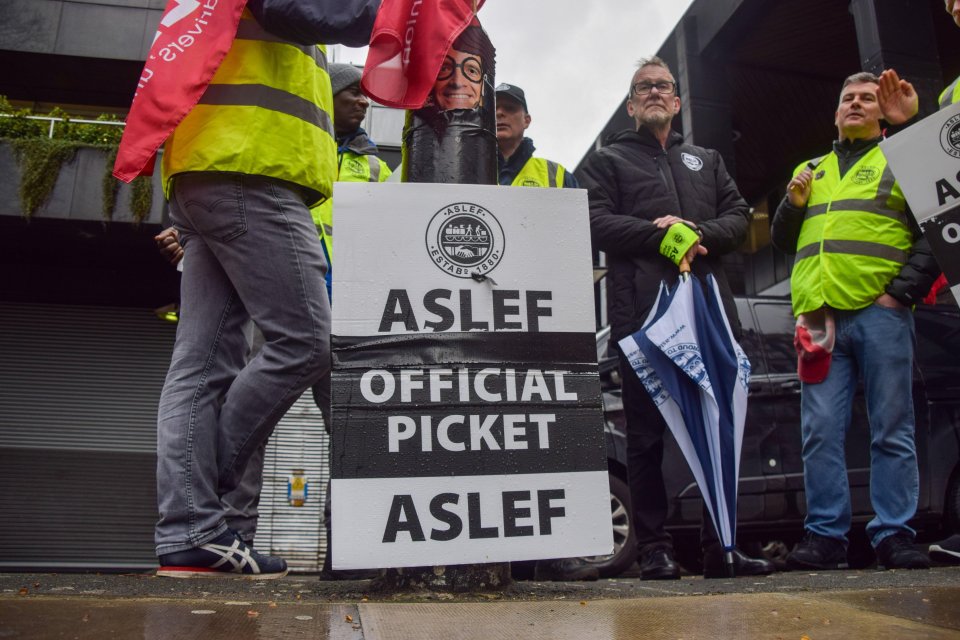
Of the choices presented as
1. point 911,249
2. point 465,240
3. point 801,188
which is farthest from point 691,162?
point 465,240

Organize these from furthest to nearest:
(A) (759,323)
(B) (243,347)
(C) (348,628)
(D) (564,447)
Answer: (A) (759,323) < (B) (243,347) < (D) (564,447) < (C) (348,628)

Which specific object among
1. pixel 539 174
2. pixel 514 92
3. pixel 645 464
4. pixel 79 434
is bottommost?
pixel 645 464

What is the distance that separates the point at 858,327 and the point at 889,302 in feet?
0.49

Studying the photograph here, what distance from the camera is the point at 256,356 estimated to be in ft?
7.96

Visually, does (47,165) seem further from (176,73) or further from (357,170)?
(176,73)

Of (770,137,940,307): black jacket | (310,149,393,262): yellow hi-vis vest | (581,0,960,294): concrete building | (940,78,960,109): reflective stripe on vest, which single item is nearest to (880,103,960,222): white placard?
(940,78,960,109): reflective stripe on vest

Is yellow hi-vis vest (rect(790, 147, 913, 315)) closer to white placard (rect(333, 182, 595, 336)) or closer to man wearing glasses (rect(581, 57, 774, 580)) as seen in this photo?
man wearing glasses (rect(581, 57, 774, 580))

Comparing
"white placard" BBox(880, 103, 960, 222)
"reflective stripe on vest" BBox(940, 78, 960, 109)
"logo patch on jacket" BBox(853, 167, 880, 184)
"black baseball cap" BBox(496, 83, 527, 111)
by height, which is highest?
"black baseball cap" BBox(496, 83, 527, 111)

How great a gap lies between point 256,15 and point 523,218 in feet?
3.29

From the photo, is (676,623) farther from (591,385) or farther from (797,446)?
(797,446)

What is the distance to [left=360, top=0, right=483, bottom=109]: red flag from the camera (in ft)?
7.42

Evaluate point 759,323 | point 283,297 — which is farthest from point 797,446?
point 283,297

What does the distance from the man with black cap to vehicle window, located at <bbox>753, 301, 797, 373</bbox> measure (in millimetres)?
1827

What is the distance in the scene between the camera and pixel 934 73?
A: 7938 mm
